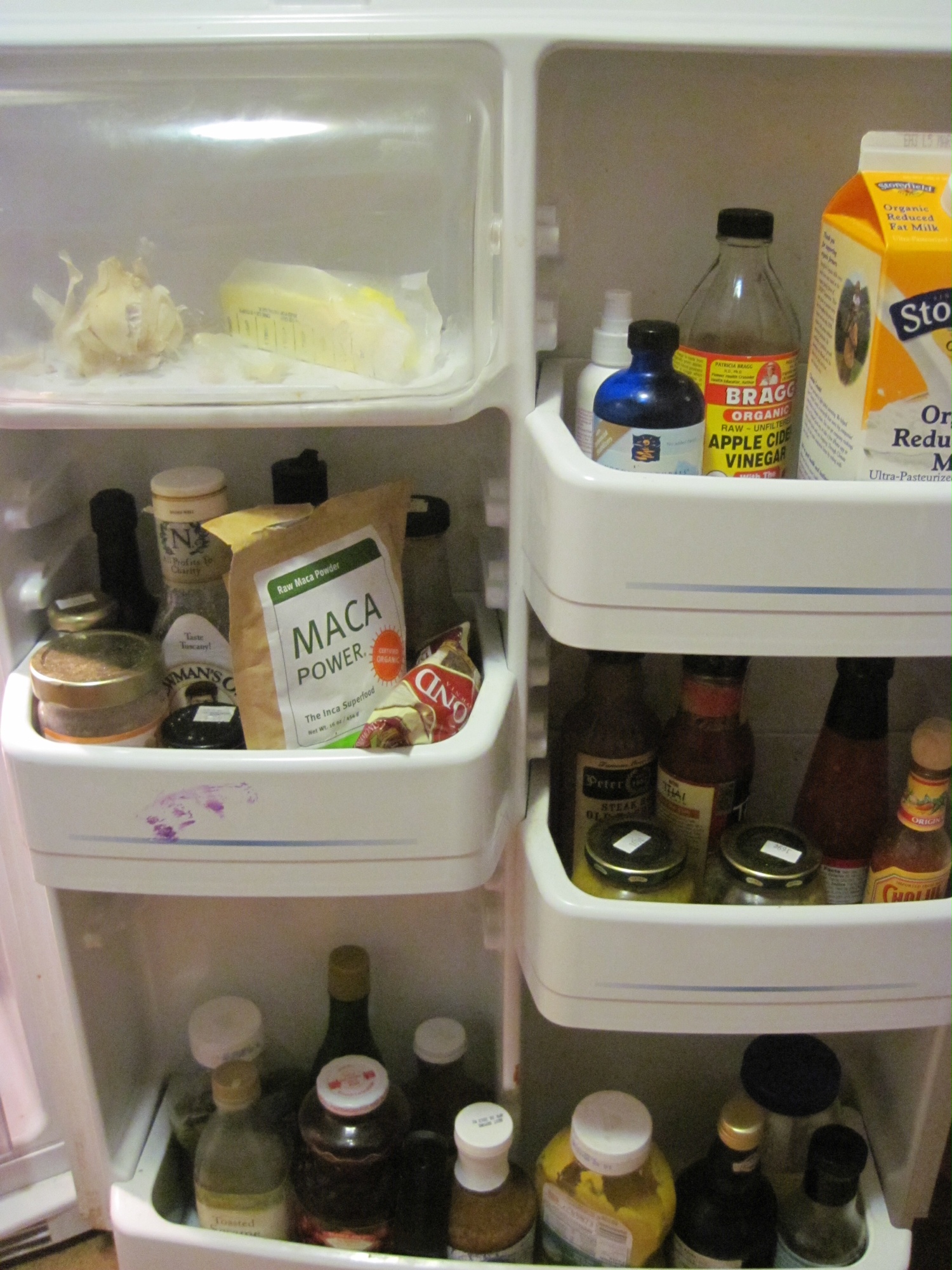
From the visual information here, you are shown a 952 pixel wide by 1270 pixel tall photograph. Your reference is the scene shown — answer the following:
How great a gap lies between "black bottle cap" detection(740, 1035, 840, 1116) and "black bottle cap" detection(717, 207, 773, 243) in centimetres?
70

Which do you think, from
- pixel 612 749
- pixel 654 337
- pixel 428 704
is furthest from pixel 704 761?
pixel 654 337

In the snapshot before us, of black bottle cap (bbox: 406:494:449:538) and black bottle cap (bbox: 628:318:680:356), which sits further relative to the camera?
black bottle cap (bbox: 406:494:449:538)

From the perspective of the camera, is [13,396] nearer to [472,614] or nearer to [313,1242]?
[472,614]

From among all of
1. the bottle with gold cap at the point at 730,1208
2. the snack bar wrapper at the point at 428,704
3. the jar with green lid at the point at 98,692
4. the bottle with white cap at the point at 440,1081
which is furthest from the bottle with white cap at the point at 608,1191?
the jar with green lid at the point at 98,692

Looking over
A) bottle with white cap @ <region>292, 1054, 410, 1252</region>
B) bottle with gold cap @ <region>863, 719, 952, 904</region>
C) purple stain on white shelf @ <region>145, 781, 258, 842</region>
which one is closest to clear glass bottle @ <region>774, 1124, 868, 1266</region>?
bottle with gold cap @ <region>863, 719, 952, 904</region>

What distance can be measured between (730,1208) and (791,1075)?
12cm

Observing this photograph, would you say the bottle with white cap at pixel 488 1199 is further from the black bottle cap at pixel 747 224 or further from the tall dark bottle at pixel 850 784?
the black bottle cap at pixel 747 224

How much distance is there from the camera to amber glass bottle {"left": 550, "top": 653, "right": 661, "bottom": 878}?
0.92m

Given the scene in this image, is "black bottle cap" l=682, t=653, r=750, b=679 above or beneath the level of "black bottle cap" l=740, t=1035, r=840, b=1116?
above

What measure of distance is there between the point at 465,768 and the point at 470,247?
0.38 m

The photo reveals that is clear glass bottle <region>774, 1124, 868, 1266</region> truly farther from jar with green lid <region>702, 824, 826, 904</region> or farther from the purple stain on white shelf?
the purple stain on white shelf

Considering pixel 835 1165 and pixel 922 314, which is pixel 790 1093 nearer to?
pixel 835 1165

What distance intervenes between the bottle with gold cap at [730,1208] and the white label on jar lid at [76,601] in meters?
0.67

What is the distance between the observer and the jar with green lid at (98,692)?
2.61 feet
